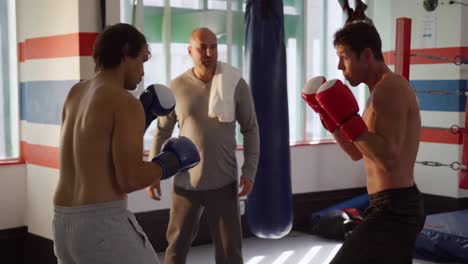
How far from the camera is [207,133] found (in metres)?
3.50

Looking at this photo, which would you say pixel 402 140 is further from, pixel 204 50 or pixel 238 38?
pixel 238 38

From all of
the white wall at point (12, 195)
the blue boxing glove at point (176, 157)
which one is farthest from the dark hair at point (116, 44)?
the white wall at point (12, 195)

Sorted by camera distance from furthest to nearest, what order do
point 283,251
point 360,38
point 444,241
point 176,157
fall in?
point 283,251 < point 444,241 < point 360,38 < point 176,157

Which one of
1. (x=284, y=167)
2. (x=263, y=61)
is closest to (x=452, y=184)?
Answer: (x=284, y=167)

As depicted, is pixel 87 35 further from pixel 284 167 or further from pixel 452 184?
pixel 452 184

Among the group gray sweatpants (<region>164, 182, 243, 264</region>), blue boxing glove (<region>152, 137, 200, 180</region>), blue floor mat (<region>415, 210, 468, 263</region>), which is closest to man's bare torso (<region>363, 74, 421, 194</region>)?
blue boxing glove (<region>152, 137, 200, 180</region>)

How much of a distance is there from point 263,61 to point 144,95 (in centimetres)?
160

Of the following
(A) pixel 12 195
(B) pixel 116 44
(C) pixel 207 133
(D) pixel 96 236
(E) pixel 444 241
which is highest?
(B) pixel 116 44

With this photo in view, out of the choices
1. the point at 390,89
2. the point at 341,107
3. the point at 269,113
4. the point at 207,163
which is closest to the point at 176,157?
the point at 341,107

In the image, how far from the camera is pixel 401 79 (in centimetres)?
255

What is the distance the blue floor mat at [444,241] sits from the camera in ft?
15.7

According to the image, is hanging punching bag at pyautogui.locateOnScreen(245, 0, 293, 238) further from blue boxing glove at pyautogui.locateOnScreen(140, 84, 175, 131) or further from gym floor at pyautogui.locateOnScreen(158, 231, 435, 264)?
blue boxing glove at pyautogui.locateOnScreen(140, 84, 175, 131)

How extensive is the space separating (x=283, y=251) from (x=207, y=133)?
213 cm

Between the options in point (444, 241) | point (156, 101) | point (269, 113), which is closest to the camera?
point (156, 101)
